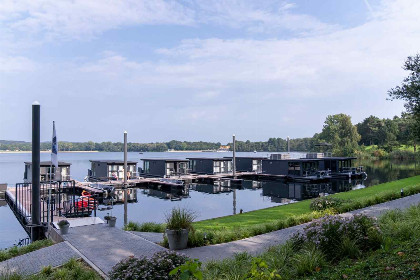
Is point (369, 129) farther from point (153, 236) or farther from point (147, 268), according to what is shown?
point (147, 268)

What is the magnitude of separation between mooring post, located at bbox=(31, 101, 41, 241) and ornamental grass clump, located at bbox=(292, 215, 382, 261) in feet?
31.9

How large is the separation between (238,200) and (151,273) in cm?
2133

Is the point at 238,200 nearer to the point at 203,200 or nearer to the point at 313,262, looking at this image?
the point at 203,200

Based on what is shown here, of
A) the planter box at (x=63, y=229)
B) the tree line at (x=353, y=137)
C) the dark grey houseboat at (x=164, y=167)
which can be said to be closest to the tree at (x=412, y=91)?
the tree line at (x=353, y=137)

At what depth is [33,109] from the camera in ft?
41.5

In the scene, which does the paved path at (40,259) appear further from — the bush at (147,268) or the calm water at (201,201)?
the calm water at (201,201)

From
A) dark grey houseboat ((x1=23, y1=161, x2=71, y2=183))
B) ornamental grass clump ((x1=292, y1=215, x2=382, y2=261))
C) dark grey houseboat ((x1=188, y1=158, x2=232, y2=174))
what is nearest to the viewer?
ornamental grass clump ((x1=292, y1=215, x2=382, y2=261))

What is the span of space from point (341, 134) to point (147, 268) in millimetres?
80547

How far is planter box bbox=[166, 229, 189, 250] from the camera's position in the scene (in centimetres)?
868

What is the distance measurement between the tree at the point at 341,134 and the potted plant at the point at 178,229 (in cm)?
7005

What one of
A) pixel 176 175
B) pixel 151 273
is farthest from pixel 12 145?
pixel 151 273

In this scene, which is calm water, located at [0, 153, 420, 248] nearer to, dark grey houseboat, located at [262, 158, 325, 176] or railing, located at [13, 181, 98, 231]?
railing, located at [13, 181, 98, 231]

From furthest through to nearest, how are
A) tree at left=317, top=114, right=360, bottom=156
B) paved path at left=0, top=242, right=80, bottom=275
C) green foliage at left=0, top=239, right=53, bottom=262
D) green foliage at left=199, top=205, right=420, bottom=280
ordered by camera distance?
tree at left=317, top=114, right=360, bottom=156 < green foliage at left=0, top=239, right=53, bottom=262 < paved path at left=0, top=242, right=80, bottom=275 < green foliage at left=199, top=205, right=420, bottom=280

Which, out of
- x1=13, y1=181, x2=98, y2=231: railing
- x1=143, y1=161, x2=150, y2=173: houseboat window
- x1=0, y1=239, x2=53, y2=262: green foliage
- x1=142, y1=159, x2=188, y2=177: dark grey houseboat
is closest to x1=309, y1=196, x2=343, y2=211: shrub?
x1=13, y1=181, x2=98, y2=231: railing
